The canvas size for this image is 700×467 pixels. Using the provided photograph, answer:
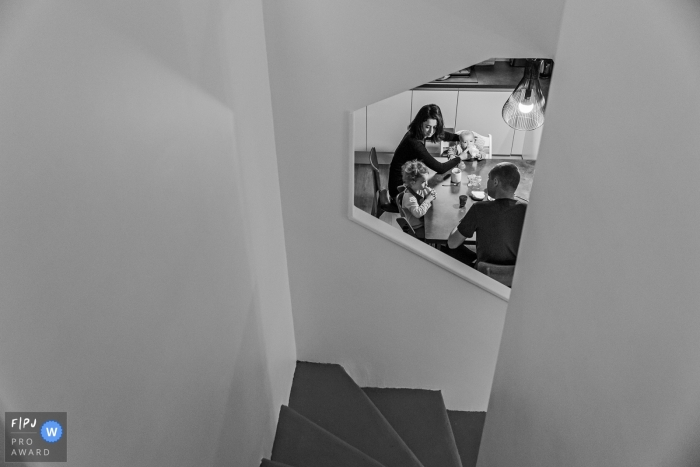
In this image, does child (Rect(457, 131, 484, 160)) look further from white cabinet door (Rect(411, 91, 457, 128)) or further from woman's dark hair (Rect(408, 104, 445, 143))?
woman's dark hair (Rect(408, 104, 445, 143))

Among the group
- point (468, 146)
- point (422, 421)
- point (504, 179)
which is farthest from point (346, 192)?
point (468, 146)

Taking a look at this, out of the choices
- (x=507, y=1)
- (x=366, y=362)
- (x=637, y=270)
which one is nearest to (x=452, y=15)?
(x=507, y=1)

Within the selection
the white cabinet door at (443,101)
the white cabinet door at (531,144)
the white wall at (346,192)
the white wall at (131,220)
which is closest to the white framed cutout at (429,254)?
the white wall at (346,192)

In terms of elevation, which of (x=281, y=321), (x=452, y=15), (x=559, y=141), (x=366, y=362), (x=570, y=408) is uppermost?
(x=452, y=15)

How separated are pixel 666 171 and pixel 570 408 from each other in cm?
65

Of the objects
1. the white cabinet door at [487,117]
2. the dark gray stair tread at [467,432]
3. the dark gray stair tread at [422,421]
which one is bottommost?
the dark gray stair tread at [467,432]

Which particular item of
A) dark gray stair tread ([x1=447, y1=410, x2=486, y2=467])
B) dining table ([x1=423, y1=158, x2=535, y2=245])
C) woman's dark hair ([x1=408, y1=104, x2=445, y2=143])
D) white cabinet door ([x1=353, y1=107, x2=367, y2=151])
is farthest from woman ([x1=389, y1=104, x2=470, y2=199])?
white cabinet door ([x1=353, y1=107, x2=367, y2=151])

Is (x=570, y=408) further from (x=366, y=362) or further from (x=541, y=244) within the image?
(x=366, y=362)

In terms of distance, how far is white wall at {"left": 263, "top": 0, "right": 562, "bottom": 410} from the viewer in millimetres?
2264

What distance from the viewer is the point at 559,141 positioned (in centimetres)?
146

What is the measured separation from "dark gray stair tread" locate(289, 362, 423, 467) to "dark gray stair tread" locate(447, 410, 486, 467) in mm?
465

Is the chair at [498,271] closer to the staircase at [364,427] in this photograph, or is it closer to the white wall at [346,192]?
the white wall at [346,192]

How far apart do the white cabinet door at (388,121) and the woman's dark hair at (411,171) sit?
191 centimetres

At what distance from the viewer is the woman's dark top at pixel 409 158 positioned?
3934 millimetres
